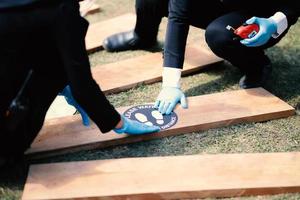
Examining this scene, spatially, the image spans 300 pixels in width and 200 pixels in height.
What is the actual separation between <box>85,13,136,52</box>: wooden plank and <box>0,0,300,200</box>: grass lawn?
0.38 ft

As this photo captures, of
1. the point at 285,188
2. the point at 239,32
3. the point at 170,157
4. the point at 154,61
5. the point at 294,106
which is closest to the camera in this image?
the point at 285,188

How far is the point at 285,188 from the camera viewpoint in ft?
5.39

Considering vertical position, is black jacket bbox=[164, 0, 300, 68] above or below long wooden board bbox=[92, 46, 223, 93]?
above

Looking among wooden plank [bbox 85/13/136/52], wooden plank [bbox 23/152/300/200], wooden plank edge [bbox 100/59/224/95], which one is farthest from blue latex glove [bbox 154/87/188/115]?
wooden plank [bbox 85/13/136/52]

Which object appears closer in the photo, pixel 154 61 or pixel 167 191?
pixel 167 191

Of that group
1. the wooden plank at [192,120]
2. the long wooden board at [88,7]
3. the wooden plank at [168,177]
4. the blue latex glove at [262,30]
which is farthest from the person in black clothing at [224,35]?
the long wooden board at [88,7]

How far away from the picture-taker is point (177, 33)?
2182mm

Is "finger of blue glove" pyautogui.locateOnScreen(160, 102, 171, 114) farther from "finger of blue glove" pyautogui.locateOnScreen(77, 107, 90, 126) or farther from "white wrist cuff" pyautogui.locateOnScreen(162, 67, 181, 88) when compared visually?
"finger of blue glove" pyautogui.locateOnScreen(77, 107, 90, 126)

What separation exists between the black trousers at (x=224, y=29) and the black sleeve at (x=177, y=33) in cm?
3

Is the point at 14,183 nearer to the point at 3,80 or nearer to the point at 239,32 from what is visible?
the point at 3,80

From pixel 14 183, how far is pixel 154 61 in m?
1.17

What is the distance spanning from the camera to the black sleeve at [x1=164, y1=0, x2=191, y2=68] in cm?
218

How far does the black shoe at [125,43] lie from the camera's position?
277 centimetres

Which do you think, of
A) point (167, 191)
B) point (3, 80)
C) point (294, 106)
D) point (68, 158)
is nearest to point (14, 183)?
point (68, 158)
